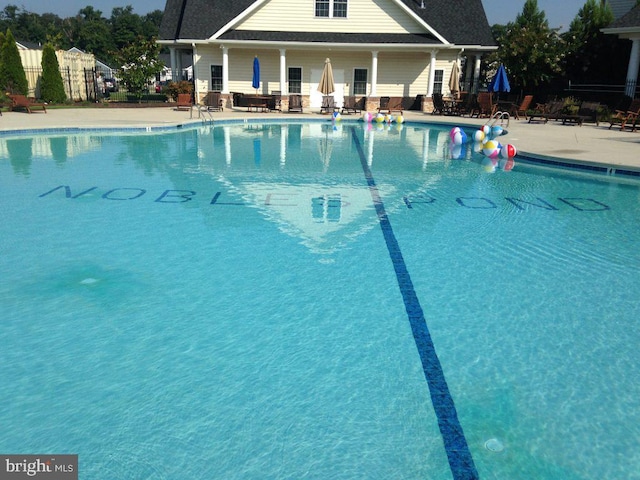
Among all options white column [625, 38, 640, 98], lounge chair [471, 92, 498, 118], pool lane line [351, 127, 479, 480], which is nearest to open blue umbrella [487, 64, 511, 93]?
lounge chair [471, 92, 498, 118]

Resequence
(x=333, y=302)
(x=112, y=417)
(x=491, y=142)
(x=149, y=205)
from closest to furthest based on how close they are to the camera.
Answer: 1. (x=112, y=417)
2. (x=333, y=302)
3. (x=149, y=205)
4. (x=491, y=142)

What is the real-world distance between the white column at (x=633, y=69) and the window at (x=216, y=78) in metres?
20.6

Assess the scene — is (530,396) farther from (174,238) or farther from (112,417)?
(174,238)

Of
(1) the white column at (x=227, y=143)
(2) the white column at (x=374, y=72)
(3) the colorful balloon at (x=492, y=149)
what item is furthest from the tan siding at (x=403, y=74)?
(3) the colorful balloon at (x=492, y=149)

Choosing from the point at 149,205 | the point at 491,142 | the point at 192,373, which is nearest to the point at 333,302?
the point at 192,373

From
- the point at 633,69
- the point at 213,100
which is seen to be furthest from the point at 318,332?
the point at 633,69

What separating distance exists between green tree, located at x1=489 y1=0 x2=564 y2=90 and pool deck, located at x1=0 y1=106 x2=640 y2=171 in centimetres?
489

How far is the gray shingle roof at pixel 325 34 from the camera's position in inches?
1086

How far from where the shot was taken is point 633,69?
81.0 ft

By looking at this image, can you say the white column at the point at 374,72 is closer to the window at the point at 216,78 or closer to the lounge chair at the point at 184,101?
the window at the point at 216,78

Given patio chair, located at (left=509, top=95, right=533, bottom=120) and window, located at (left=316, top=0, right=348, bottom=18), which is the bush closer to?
window, located at (left=316, top=0, right=348, bottom=18)

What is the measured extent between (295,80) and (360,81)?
3681 millimetres

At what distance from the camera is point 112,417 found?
3.81 meters

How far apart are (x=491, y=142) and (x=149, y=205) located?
10026 mm
